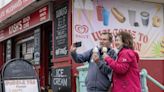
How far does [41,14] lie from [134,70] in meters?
5.37

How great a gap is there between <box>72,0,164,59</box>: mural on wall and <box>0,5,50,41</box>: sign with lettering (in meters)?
1.30

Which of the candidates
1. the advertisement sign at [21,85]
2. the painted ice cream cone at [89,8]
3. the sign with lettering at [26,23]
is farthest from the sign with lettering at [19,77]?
the sign with lettering at [26,23]

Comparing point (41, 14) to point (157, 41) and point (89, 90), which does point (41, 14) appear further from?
point (89, 90)

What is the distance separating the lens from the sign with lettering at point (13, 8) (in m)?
10.1

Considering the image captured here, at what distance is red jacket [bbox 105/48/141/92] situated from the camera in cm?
509

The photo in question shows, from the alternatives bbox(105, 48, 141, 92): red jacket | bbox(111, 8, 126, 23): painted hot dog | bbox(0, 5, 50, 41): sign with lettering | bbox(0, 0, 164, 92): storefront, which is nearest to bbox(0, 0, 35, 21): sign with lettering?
bbox(0, 0, 164, 92): storefront

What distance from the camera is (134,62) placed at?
5.21m

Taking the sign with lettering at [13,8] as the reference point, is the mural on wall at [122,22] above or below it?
below

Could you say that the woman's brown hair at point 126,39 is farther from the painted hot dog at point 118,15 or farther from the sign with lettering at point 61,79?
the painted hot dog at point 118,15

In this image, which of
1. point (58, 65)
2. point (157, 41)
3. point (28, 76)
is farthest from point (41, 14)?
point (28, 76)

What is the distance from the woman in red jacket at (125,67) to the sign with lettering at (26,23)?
465 centimetres

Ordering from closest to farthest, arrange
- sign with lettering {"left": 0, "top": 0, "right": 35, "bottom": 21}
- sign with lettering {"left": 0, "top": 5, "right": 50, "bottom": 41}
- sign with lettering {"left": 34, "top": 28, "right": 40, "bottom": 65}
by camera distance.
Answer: sign with lettering {"left": 0, "top": 5, "right": 50, "bottom": 41}
sign with lettering {"left": 0, "top": 0, "right": 35, "bottom": 21}
sign with lettering {"left": 34, "top": 28, "right": 40, "bottom": 65}

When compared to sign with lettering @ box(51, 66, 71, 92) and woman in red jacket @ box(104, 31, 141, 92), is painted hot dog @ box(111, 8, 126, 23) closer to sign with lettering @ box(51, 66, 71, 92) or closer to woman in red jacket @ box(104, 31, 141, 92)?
sign with lettering @ box(51, 66, 71, 92)

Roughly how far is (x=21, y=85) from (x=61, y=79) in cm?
240
